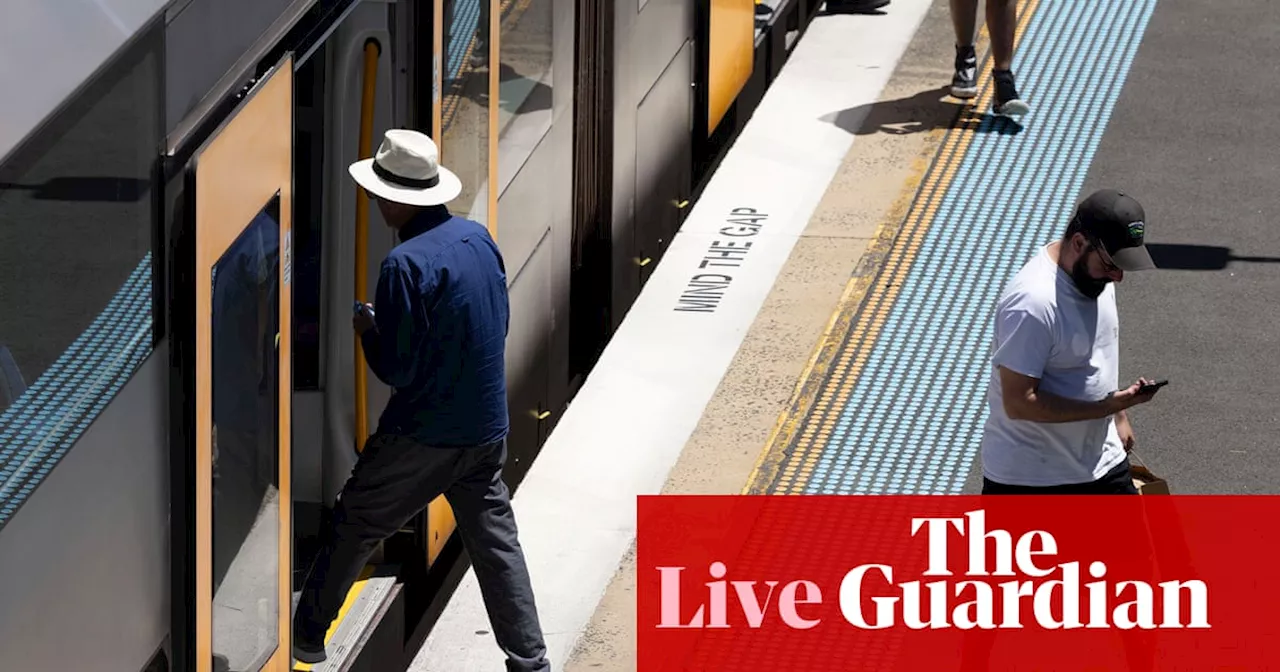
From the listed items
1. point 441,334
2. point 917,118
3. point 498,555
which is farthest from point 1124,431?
point 917,118

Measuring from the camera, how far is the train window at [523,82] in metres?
6.92

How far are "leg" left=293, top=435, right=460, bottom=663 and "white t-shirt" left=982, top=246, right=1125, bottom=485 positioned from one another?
1.59 meters

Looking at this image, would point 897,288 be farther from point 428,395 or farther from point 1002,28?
point 428,395

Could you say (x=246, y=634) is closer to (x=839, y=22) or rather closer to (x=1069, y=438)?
(x=1069, y=438)

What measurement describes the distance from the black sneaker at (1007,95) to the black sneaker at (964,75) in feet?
0.68

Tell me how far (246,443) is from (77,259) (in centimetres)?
114

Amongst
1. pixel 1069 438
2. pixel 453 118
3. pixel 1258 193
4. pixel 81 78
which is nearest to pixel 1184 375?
Result: pixel 1258 193

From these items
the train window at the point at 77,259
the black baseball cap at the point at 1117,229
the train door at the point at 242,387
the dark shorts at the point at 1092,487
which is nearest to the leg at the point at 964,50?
the dark shorts at the point at 1092,487

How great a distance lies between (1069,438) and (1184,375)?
297 centimetres

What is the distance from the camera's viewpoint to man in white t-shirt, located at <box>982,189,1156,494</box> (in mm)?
5719

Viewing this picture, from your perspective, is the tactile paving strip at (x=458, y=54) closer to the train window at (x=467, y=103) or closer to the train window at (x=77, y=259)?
the train window at (x=467, y=103)

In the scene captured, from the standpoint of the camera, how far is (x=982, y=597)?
6.89 meters

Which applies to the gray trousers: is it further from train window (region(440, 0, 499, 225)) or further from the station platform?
train window (region(440, 0, 499, 225))

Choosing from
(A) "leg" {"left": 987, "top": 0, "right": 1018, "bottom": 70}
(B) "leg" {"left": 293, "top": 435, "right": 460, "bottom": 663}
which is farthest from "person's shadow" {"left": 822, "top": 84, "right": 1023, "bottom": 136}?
(B) "leg" {"left": 293, "top": 435, "right": 460, "bottom": 663}
